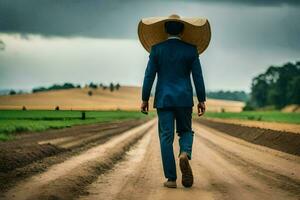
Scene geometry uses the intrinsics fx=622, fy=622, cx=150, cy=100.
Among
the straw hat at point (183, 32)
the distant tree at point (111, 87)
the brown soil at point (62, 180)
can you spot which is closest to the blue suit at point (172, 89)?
the straw hat at point (183, 32)

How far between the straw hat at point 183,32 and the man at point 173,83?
17mm

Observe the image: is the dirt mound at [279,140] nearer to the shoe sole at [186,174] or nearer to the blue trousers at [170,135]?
the blue trousers at [170,135]

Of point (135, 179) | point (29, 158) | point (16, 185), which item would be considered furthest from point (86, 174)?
point (29, 158)

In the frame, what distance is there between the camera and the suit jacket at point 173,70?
9.47 m

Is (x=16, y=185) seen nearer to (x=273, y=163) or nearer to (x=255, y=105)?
(x=273, y=163)

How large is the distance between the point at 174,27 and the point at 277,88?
14762 cm

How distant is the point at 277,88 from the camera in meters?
154

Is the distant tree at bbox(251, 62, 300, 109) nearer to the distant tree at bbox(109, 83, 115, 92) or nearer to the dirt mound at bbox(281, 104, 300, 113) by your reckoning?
the dirt mound at bbox(281, 104, 300, 113)

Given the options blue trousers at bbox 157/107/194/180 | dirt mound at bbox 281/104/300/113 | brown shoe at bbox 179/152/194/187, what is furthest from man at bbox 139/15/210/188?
dirt mound at bbox 281/104/300/113

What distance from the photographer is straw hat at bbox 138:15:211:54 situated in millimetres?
9430

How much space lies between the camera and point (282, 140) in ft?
77.7

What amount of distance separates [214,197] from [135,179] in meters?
2.22

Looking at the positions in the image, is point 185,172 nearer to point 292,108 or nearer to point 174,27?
point 174,27

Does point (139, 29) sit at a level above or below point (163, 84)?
above
